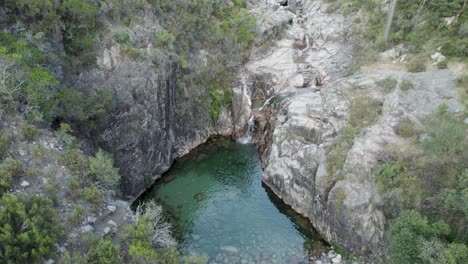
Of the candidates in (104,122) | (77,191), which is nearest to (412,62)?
(104,122)

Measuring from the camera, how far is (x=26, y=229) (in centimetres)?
1174

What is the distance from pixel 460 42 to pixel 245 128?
2002 centimetres

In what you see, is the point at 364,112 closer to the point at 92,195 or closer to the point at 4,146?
the point at 92,195

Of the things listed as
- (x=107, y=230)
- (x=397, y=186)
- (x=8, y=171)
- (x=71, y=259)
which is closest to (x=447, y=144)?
(x=397, y=186)

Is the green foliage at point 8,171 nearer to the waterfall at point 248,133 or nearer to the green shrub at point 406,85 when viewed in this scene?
the waterfall at point 248,133

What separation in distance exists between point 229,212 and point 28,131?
46.4ft

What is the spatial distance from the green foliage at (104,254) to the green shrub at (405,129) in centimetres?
1841

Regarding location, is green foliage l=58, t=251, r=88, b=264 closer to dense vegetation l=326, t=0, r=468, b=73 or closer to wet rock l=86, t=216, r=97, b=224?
wet rock l=86, t=216, r=97, b=224

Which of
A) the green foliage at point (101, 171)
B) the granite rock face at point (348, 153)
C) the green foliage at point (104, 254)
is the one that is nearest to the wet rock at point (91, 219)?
the green foliage at point (104, 254)

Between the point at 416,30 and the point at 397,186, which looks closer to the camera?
the point at 397,186

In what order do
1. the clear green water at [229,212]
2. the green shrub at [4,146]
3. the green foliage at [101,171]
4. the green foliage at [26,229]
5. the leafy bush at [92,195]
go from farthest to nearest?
the clear green water at [229,212] < the green foliage at [101,171] < the leafy bush at [92,195] < the green shrub at [4,146] < the green foliage at [26,229]

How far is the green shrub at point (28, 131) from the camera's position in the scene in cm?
1595

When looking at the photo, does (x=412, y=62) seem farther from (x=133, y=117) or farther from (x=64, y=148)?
(x=64, y=148)

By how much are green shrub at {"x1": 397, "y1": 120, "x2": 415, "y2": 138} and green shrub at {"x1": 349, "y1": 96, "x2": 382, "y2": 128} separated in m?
2.01
